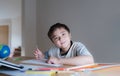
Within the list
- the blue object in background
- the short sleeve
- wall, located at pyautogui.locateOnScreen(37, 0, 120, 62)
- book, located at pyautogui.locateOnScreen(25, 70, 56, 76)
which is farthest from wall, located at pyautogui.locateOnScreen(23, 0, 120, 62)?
book, located at pyautogui.locateOnScreen(25, 70, 56, 76)

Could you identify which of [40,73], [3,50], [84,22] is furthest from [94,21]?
[40,73]

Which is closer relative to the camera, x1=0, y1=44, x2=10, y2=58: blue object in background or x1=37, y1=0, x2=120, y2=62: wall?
x1=0, y1=44, x2=10, y2=58: blue object in background

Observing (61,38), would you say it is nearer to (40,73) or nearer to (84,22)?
(40,73)

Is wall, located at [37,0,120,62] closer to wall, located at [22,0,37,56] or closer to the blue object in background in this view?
wall, located at [22,0,37,56]

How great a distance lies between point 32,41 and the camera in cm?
264

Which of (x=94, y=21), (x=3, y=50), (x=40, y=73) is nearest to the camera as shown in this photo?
(x=40, y=73)

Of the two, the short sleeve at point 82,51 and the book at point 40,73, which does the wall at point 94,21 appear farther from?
the book at point 40,73

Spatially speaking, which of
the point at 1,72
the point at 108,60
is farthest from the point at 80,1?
the point at 1,72

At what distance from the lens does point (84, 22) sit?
2117mm

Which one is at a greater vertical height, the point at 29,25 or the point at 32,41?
the point at 29,25

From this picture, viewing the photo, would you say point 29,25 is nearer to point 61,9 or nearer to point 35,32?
point 35,32

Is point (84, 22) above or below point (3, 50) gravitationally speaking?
above

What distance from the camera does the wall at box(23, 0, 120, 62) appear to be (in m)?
1.88

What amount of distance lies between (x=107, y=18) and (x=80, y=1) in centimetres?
40
